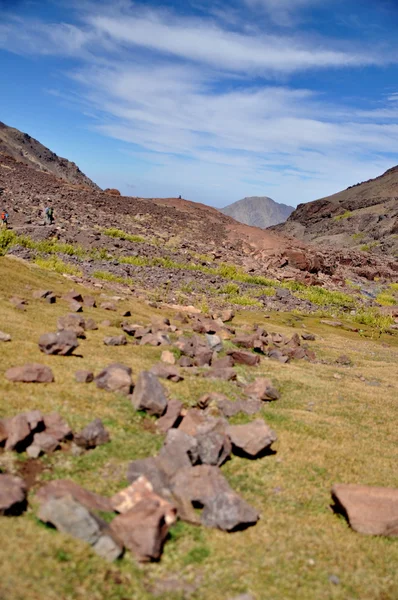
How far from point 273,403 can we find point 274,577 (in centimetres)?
568

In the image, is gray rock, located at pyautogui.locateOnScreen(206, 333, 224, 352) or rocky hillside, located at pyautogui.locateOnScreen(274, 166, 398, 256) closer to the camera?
gray rock, located at pyautogui.locateOnScreen(206, 333, 224, 352)

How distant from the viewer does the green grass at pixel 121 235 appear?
3727 cm

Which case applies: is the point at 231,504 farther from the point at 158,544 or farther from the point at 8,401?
the point at 8,401

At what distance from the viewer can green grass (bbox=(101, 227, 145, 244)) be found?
122 ft

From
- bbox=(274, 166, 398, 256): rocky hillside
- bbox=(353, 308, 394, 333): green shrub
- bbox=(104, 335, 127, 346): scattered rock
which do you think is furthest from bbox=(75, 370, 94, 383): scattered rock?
bbox=(274, 166, 398, 256): rocky hillside

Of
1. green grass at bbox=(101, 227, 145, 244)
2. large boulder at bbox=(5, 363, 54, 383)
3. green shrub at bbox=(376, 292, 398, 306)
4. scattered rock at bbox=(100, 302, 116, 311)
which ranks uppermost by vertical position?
green grass at bbox=(101, 227, 145, 244)

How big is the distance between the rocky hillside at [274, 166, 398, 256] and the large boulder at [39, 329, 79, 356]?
254ft

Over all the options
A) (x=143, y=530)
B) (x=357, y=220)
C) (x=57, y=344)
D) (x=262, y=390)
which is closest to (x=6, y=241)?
(x=57, y=344)

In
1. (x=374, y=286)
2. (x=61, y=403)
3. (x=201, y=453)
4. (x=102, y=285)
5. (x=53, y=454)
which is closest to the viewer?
(x=53, y=454)

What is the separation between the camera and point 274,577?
520 centimetres

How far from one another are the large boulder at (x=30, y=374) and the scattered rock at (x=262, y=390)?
466 cm

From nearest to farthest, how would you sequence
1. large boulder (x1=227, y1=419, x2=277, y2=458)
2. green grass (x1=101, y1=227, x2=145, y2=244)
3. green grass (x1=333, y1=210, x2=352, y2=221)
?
large boulder (x1=227, y1=419, x2=277, y2=458) → green grass (x1=101, y1=227, x2=145, y2=244) → green grass (x1=333, y1=210, x2=352, y2=221)

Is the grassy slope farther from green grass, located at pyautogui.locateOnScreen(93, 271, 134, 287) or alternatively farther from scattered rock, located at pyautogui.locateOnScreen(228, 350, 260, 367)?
green grass, located at pyautogui.locateOnScreen(93, 271, 134, 287)

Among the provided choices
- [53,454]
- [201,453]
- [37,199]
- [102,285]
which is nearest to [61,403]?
[53,454]
